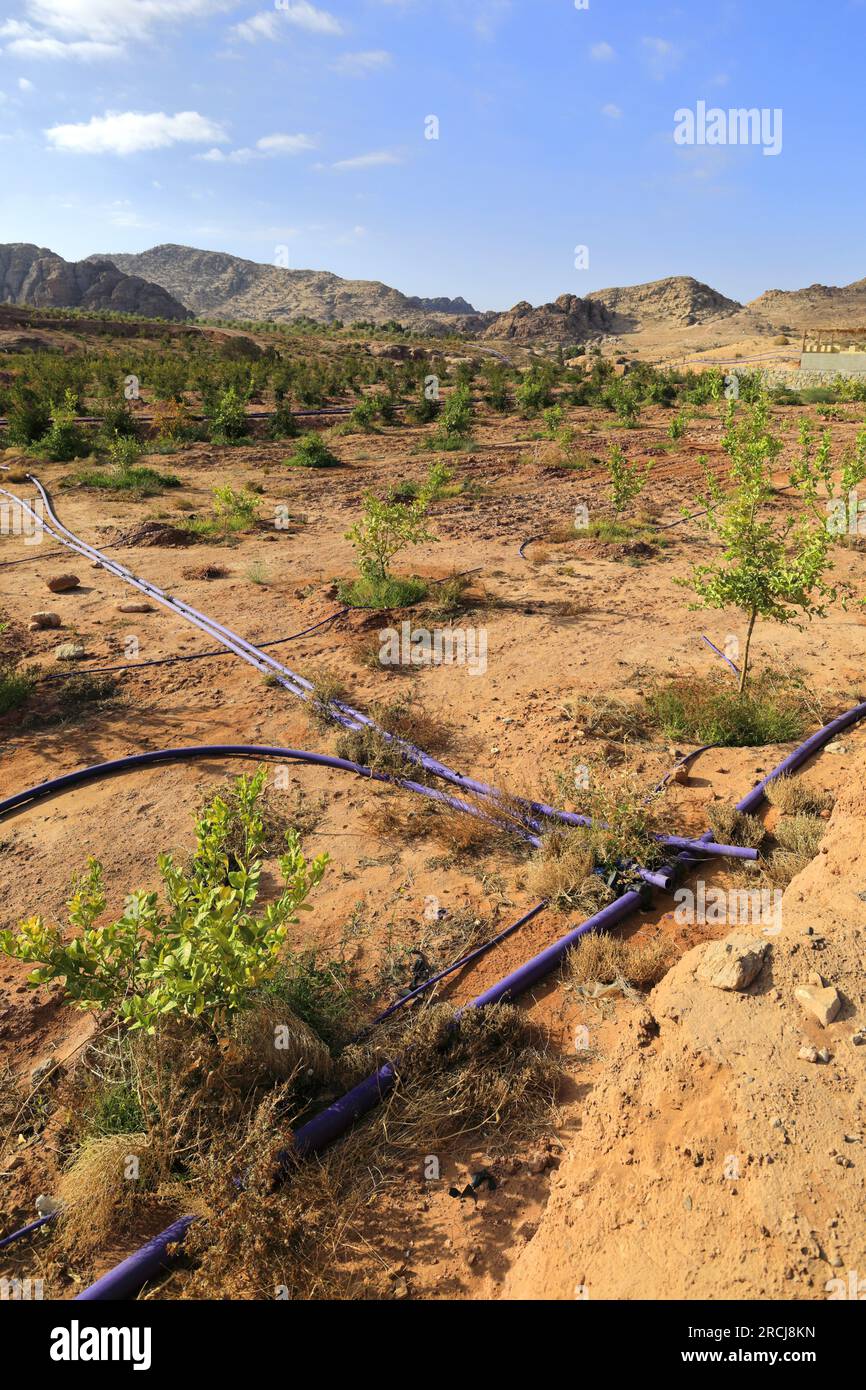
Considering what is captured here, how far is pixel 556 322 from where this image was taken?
7475 centimetres

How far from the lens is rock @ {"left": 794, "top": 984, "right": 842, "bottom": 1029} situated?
109 inches

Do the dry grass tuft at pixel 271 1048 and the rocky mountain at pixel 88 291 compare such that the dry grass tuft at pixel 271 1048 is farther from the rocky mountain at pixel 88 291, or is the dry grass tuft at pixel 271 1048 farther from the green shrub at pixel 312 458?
the rocky mountain at pixel 88 291

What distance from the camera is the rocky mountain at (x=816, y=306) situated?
222ft

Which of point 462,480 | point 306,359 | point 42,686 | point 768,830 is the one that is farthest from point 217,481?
point 306,359

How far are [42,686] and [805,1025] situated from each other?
663cm

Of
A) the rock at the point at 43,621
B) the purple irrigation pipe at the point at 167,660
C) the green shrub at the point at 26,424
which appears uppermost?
the green shrub at the point at 26,424

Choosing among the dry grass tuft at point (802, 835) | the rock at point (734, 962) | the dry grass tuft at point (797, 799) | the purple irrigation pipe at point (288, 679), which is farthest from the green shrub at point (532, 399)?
the rock at point (734, 962)

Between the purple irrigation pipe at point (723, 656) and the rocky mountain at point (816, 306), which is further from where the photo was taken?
the rocky mountain at point (816, 306)

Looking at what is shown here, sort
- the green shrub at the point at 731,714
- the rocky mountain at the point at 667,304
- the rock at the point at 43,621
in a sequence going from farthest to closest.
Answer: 1. the rocky mountain at the point at 667,304
2. the rock at the point at 43,621
3. the green shrub at the point at 731,714

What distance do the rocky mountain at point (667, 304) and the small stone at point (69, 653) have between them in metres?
80.1

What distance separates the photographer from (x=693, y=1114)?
2.67 meters

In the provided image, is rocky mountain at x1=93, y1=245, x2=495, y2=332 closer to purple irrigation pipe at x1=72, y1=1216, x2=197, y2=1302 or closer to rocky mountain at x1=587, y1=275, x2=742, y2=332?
rocky mountain at x1=587, y1=275, x2=742, y2=332

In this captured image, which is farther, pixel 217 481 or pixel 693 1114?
pixel 217 481
